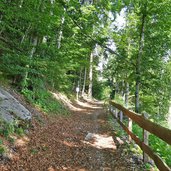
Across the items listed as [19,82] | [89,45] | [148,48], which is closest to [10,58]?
[19,82]

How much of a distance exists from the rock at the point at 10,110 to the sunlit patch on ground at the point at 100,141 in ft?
7.75

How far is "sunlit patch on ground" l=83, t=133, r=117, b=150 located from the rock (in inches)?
93.0

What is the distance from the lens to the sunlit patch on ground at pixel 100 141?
784 centimetres

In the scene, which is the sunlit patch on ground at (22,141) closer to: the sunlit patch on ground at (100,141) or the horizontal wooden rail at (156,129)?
the sunlit patch on ground at (100,141)

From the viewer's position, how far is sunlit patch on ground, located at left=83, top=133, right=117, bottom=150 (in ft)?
25.7

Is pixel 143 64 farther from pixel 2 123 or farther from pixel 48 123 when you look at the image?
pixel 2 123

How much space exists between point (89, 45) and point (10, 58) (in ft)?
43.5

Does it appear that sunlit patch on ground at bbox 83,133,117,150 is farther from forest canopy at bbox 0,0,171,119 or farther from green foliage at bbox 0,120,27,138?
forest canopy at bbox 0,0,171,119

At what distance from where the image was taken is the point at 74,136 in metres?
8.91

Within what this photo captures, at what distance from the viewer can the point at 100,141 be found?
28.1ft

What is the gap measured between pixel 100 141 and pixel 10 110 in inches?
132

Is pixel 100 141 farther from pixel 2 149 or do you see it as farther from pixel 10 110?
pixel 2 149

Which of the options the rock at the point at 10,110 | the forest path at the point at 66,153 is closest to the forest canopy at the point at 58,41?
the rock at the point at 10,110

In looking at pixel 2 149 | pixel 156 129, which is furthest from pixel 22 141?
pixel 156 129
